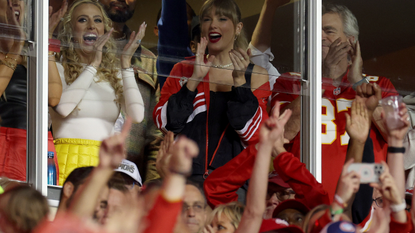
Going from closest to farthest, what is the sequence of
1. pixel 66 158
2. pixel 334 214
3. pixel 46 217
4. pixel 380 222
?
pixel 46 217, pixel 334 214, pixel 380 222, pixel 66 158

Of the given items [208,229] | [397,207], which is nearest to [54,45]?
[208,229]

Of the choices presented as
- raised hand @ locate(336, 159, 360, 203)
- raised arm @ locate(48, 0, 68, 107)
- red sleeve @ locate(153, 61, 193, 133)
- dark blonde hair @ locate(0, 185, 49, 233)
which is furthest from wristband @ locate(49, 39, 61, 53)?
raised hand @ locate(336, 159, 360, 203)

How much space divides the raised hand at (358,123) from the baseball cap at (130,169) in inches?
43.5

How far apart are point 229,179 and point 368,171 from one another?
716 millimetres

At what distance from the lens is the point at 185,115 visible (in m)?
2.79

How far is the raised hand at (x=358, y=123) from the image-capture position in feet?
7.66

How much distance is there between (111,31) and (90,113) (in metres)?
0.46

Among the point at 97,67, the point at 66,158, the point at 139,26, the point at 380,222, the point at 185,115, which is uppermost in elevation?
the point at 139,26

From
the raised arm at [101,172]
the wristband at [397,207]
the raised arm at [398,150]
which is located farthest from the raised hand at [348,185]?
the raised arm at [101,172]

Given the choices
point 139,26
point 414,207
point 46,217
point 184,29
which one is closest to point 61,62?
point 139,26

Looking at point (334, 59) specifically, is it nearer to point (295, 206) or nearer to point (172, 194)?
point (295, 206)

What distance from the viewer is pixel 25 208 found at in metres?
1.60

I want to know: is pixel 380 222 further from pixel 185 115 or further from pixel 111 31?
pixel 111 31

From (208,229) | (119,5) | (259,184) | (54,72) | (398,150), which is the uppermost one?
(119,5)
